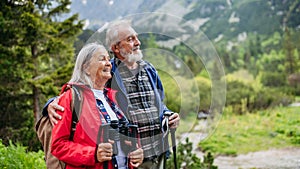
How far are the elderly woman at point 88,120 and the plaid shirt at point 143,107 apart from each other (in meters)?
0.17

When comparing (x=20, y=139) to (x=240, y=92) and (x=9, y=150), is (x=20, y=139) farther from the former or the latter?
Answer: (x=240, y=92)

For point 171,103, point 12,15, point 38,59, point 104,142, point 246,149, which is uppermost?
point 12,15

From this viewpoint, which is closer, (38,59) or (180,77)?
(180,77)

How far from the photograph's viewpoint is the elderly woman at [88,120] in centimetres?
160

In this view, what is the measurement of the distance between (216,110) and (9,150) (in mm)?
2301

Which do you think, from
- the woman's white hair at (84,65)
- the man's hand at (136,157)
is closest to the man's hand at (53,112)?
the woman's white hair at (84,65)

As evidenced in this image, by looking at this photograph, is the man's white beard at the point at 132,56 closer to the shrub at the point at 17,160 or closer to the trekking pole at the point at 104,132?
the trekking pole at the point at 104,132

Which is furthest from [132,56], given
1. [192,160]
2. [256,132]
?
[256,132]

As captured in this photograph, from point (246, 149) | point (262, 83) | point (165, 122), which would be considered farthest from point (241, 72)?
point (165, 122)

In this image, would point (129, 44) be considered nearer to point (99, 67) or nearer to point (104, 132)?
point (99, 67)

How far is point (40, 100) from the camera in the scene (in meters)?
6.07

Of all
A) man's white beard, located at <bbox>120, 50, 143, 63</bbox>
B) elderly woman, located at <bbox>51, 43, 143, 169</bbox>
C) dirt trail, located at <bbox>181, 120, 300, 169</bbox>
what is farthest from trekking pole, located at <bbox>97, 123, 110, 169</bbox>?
dirt trail, located at <bbox>181, 120, 300, 169</bbox>

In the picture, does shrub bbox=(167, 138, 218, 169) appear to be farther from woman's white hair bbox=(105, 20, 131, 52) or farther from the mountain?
the mountain

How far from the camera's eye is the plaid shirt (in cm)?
191
